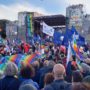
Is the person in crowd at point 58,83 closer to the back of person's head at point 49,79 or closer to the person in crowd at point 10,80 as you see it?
the back of person's head at point 49,79

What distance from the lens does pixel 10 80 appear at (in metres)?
6.86

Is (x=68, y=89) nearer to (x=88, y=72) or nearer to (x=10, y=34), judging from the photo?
(x=88, y=72)

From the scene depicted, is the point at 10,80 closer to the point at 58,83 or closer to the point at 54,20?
the point at 58,83

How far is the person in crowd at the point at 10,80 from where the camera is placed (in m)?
6.81

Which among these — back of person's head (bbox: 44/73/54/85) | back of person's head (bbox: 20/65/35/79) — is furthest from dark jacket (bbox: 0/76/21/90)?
back of person's head (bbox: 44/73/54/85)

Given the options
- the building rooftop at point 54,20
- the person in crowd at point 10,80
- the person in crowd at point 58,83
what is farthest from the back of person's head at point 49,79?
the building rooftop at point 54,20

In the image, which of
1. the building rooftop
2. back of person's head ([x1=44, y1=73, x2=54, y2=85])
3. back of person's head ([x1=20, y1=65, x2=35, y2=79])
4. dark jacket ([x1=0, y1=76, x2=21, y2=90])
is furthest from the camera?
the building rooftop

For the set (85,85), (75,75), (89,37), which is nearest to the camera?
(85,85)

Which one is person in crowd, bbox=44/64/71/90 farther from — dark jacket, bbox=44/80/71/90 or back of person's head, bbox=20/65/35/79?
back of person's head, bbox=20/65/35/79

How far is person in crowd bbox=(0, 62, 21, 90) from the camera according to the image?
268 inches

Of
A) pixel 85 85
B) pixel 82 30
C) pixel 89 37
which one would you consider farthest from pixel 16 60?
pixel 82 30

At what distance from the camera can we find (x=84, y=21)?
57.2m

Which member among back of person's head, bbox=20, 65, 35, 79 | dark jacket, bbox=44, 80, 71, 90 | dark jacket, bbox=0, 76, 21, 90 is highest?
back of person's head, bbox=20, 65, 35, 79

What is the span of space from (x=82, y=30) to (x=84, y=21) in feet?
16.5
